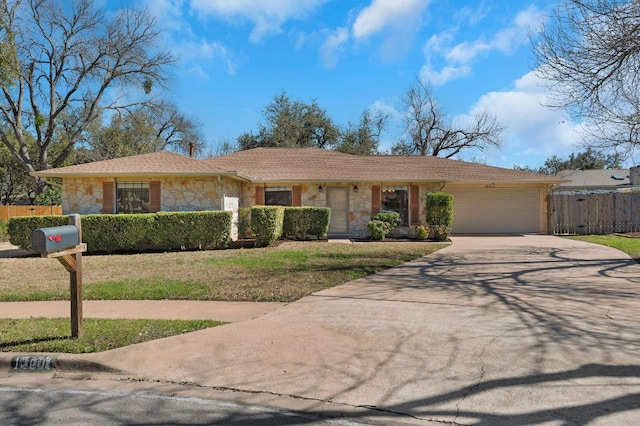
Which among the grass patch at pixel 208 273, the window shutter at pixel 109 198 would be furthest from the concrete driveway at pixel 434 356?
the window shutter at pixel 109 198

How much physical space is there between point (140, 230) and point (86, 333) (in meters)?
8.90

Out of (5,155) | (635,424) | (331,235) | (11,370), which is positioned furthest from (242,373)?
(5,155)

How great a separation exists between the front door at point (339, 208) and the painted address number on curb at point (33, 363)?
14.7 m

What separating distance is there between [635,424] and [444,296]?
13.1 ft

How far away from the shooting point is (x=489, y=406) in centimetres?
337

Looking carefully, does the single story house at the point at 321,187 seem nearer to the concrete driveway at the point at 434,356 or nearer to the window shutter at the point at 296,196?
the window shutter at the point at 296,196

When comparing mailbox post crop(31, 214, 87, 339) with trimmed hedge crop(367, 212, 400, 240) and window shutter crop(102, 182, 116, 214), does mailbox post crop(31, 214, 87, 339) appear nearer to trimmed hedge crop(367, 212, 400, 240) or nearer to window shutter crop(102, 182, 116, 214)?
window shutter crop(102, 182, 116, 214)

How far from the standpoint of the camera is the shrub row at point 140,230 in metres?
13.5

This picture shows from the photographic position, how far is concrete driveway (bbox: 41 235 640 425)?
342 cm

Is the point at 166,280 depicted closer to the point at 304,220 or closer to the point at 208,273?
the point at 208,273

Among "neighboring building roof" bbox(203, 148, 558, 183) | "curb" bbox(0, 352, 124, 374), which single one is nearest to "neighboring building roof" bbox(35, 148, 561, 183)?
"neighboring building roof" bbox(203, 148, 558, 183)

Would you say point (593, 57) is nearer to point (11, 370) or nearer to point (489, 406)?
point (489, 406)

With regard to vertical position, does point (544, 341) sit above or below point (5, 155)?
below

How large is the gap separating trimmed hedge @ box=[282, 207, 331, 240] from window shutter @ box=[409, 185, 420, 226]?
4.30 metres
